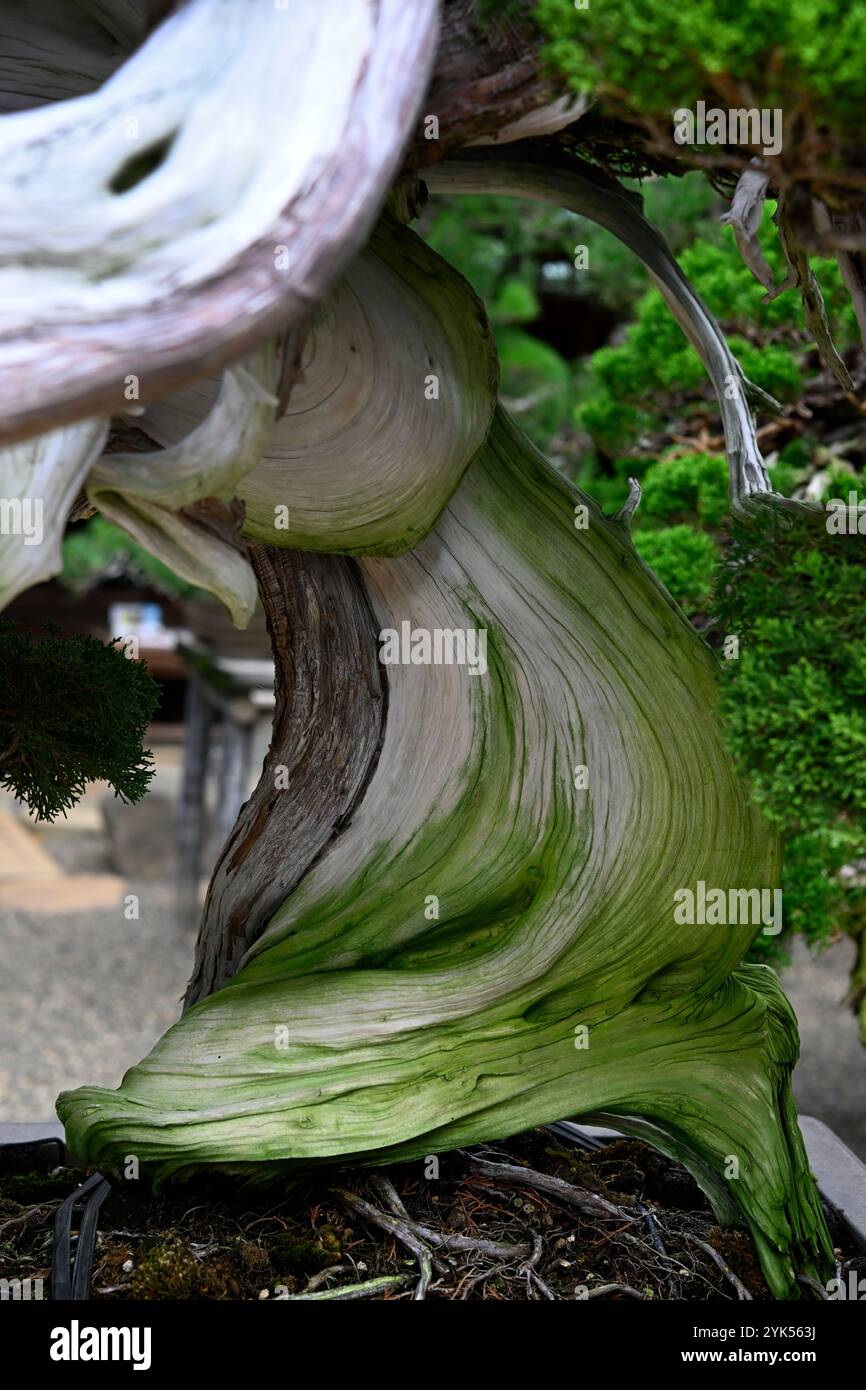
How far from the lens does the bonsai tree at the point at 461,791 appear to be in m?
1.59

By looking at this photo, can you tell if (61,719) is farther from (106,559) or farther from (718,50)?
(106,559)

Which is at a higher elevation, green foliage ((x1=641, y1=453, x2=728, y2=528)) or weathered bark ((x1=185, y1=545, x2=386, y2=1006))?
green foliage ((x1=641, y1=453, x2=728, y2=528))

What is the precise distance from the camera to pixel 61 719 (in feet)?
6.39

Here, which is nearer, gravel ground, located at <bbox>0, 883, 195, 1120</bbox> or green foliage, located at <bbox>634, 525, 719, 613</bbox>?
green foliage, located at <bbox>634, 525, 719, 613</bbox>

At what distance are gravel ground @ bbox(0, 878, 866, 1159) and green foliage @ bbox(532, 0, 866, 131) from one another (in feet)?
11.7

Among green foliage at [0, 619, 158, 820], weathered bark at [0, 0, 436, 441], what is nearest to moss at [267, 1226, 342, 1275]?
green foliage at [0, 619, 158, 820]

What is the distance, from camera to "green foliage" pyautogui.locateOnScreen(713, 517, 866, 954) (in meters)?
1.34

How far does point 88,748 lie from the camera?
1.98 m

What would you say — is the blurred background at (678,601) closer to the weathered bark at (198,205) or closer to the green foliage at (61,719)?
the green foliage at (61,719)

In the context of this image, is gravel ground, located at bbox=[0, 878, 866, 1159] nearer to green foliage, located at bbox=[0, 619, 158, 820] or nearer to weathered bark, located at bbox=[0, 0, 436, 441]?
green foliage, located at bbox=[0, 619, 158, 820]

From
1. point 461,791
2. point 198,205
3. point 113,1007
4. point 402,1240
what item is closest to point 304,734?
point 461,791

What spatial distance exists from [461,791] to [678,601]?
32.5 inches
